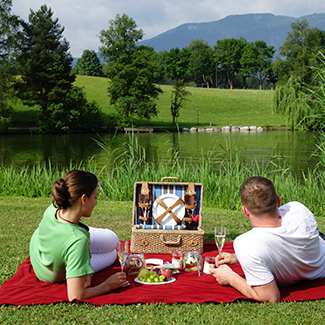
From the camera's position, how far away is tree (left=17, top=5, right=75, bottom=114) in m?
42.0

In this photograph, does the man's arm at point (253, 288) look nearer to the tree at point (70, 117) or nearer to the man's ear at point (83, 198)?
the man's ear at point (83, 198)

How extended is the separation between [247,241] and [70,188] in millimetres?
1394

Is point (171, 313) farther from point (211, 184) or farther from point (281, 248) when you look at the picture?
point (211, 184)

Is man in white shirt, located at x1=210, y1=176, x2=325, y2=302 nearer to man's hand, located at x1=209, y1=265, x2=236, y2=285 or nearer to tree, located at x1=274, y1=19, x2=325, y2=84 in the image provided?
man's hand, located at x1=209, y1=265, x2=236, y2=285

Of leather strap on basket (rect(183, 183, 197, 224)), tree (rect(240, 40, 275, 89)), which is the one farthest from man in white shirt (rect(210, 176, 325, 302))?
tree (rect(240, 40, 275, 89))

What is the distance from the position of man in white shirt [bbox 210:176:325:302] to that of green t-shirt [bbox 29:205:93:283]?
116 centimetres

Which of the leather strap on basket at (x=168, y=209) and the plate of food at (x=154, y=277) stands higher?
the leather strap on basket at (x=168, y=209)

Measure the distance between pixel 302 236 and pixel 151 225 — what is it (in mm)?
2049

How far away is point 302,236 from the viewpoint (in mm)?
2908

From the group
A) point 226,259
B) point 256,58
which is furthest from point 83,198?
point 256,58

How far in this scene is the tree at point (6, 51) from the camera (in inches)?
1324

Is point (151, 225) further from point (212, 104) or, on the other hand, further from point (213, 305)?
point (212, 104)

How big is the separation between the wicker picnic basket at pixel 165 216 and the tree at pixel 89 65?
82655 mm

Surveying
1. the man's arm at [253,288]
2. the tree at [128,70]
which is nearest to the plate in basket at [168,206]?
the man's arm at [253,288]
